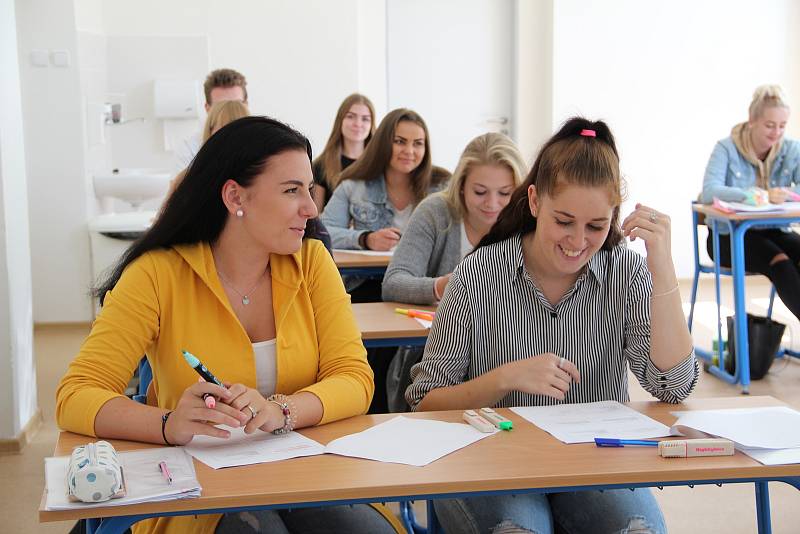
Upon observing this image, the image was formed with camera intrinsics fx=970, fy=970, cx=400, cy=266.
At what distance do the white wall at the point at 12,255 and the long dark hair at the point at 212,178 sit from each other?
195 centimetres

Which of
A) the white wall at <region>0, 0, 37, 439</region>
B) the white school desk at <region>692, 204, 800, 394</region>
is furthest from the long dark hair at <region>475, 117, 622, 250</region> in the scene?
the white school desk at <region>692, 204, 800, 394</region>

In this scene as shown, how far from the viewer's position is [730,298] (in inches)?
267

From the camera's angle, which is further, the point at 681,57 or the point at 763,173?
the point at 681,57

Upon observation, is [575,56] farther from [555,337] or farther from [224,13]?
[555,337]

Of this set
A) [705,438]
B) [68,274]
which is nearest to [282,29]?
[68,274]

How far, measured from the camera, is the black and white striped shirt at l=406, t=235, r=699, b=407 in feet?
7.00

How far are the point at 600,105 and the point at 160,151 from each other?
10.6 ft

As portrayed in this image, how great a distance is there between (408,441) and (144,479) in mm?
475

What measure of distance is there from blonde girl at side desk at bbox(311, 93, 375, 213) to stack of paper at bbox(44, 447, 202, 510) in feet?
11.3

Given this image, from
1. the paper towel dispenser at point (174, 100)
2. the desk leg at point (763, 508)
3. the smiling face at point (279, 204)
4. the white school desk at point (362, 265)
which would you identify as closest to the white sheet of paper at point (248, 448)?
the smiling face at point (279, 204)

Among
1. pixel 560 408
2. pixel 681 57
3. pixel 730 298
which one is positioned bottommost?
pixel 730 298

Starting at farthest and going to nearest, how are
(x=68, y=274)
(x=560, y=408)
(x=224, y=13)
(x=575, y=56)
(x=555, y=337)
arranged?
1. (x=575, y=56)
2. (x=224, y=13)
3. (x=68, y=274)
4. (x=555, y=337)
5. (x=560, y=408)

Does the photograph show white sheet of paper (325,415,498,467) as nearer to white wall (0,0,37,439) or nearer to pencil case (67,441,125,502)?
pencil case (67,441,125,502)

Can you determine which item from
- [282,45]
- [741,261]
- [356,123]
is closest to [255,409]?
[741,261]
